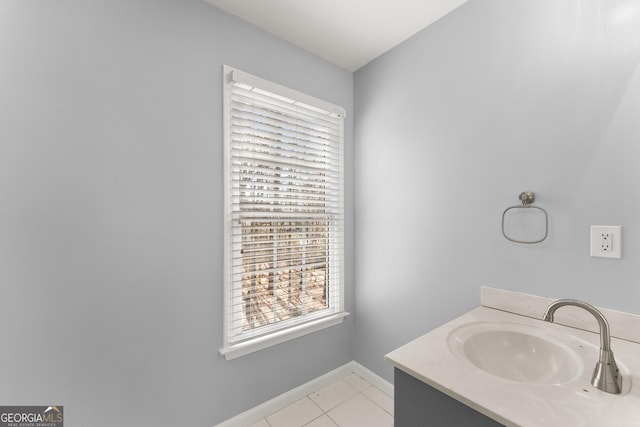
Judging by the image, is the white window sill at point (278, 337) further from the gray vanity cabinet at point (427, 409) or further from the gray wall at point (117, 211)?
the gray vanity cabinet at point (427, 409)

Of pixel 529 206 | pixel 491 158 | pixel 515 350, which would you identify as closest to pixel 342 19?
pixel 491 158

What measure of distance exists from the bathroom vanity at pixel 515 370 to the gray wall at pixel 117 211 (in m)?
1.10

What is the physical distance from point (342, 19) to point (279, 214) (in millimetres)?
1252

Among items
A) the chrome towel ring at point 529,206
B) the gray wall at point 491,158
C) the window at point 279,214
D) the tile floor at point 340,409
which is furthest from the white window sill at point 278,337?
the chrome towel ring at point 529,206

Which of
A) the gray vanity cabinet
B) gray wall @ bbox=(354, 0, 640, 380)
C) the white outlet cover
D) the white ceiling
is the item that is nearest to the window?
gray wall @ bbox=(354, 0, 640, 380)

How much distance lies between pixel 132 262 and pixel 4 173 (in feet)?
1.83

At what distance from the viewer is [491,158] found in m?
1.37

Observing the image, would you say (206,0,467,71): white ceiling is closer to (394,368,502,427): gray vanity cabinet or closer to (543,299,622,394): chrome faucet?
(543,299,622,394): chrome faucet

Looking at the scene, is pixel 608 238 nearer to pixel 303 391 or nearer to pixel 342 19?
pixel 342 19

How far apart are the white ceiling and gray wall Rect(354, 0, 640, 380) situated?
0.11 metres

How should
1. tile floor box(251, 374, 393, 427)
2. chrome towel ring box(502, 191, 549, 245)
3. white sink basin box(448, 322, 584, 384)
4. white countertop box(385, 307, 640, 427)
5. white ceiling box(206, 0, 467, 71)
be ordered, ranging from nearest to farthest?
white countertop box(385, 307, 640, 427), white sink basin box(448, 322, 584, 384), chrome towel ring box(502, 191, 549, 245), white ceiling box(206, 0, 467, 71), tile floor box(251, 374, 393, 427)

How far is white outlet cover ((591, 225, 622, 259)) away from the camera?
40.2 inches

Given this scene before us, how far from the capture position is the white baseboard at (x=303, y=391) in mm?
1588

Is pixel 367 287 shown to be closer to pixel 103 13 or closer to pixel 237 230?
pixel 237 230
